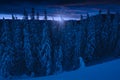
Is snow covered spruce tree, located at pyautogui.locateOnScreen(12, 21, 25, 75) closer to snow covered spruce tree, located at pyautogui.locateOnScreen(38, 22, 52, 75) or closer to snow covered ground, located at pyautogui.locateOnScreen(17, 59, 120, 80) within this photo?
snow covered spruce tree, located at pyautogui.locateOnScreen(38, 22, 52, 75)

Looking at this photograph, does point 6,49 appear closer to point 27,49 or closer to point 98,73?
point 27,49

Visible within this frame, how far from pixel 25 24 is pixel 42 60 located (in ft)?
25.0

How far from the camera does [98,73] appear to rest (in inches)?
146

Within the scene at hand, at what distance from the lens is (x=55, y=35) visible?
30.0 m

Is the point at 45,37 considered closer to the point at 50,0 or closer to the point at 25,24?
the point at 25,24

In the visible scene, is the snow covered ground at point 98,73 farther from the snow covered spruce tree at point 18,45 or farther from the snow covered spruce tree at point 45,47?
the snow covered spruce tree at point 45,47

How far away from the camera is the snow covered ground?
357cm

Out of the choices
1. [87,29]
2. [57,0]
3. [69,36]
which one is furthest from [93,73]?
[69,36]

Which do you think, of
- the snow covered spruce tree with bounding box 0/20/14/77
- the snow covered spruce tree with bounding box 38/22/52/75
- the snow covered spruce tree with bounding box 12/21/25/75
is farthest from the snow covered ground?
the snow covered spruce tree with bounding box 38/22/52/75

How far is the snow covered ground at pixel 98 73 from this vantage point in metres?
3.57

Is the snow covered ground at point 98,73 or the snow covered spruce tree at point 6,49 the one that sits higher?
→ the snow covered ground at point 98,73

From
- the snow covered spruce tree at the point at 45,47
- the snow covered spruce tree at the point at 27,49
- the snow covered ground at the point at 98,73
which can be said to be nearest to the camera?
the snow covered ground at the point at 98,73

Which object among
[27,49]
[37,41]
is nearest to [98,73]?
[27,49]

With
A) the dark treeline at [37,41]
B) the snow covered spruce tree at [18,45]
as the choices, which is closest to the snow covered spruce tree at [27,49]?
the dark treeline at [37,41]
